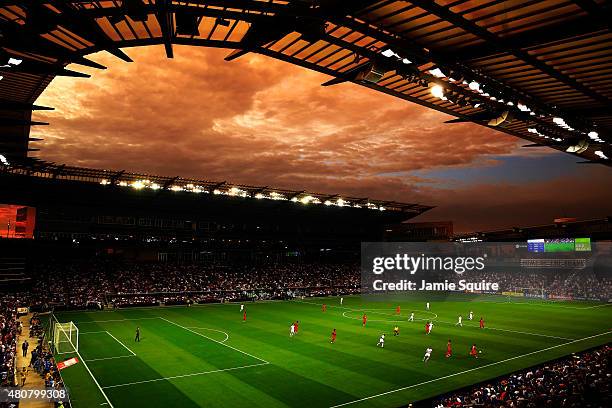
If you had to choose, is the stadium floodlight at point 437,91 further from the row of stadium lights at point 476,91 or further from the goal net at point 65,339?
the goal net at point 65,339

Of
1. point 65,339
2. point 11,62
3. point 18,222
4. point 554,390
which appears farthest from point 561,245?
point 18,222

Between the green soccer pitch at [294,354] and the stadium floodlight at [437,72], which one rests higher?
the stadium floodlight at [437,72]

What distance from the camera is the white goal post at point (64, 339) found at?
3059cm

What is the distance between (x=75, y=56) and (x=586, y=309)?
6327 centimetres

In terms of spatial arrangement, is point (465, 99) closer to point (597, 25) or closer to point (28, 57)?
point (597, 25)

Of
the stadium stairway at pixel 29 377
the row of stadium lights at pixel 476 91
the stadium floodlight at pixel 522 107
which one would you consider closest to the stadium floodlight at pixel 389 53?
the row of stadium lights at pixel 476 91

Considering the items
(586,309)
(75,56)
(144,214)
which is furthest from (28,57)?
(586,309)

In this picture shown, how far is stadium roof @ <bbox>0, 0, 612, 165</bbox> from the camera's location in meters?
11.1

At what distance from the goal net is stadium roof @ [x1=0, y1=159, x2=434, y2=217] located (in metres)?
18.1

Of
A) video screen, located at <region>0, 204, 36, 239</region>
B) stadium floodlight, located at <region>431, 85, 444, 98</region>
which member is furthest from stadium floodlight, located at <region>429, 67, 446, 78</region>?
video screen, located at <region>0, 204, 36, 239</region>

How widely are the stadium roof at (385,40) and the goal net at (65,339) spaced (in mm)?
19198

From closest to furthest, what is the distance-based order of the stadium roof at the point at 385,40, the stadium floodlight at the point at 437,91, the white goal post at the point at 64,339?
the stadium roof at the point at 385,40 < the stadium floodlight at the point at 437,91 < the white goal post at the point at 64,339

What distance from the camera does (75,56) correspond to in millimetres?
13828

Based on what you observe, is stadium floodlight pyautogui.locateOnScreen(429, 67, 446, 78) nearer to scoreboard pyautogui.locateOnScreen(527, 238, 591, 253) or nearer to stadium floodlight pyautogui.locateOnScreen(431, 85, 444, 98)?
stadium floodlight pyautogui.locateOnScreen(431, 85, 444, 98)
